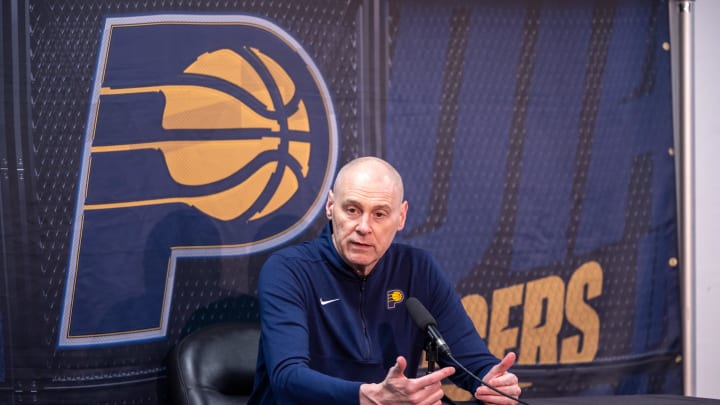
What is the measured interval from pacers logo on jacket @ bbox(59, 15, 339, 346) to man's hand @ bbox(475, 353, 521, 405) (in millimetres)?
1158

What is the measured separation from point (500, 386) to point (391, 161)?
1.25 m

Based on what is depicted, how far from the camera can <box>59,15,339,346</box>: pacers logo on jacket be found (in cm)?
274

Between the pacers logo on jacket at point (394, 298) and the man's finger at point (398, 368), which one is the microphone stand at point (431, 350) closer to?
the man's finger at point (398, 368)

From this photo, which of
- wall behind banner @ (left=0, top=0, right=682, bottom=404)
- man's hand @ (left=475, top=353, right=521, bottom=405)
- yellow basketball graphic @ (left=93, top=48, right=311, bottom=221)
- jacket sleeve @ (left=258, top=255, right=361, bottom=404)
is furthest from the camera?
yellow basketball graphic @ (left=93, top=48, right=311, bottom=221)

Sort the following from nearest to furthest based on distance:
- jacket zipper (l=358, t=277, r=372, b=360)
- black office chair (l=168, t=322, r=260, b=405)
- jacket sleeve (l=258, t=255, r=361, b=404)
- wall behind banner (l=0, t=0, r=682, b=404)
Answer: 1. jacket sleeve (l=258, t=255, r=361, b=404)
2. jacket zipper (l=358, t=277, r=372, b=360)
3. black office chair (l=168, t=322, r=260, b=405)
4. wall behind banner (l=0, t=0, r=682, b=404)

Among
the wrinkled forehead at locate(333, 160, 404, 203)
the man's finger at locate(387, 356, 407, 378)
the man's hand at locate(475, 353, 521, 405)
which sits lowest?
the man's hand at locate(475, 353, 521, 405)

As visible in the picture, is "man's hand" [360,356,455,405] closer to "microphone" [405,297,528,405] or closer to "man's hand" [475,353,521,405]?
"microphone" [405,297,528,405]

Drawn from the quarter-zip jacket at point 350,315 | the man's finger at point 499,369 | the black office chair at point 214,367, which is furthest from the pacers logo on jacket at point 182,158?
the man's finger at point 499,369

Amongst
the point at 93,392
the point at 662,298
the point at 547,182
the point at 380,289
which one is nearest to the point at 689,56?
the point at 547,182

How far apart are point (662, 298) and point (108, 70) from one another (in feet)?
8.07

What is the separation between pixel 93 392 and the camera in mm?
2738

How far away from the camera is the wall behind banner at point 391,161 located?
270 centimetres

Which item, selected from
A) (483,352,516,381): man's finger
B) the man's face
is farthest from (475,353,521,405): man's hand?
the man's face

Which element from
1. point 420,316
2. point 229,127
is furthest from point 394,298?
point 229,127
